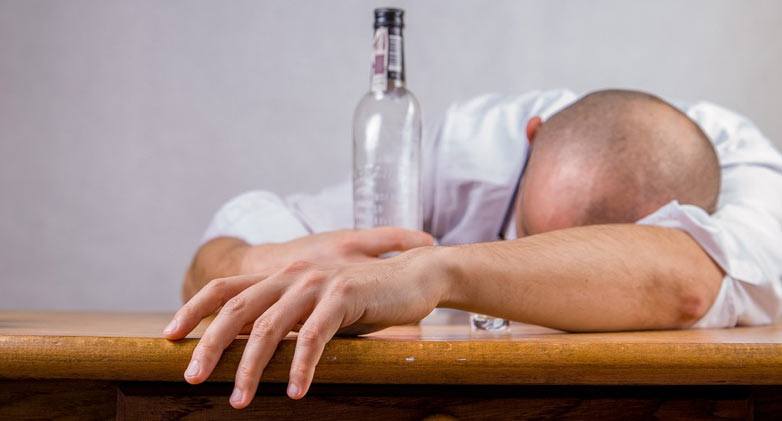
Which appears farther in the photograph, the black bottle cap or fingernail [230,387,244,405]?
the black bottle cap

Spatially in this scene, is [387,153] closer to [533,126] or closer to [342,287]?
[533,126]

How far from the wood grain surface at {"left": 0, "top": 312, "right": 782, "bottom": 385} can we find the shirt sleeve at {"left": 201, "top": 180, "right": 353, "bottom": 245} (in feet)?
2.58

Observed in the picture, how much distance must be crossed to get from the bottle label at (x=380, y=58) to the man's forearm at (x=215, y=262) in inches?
12.9

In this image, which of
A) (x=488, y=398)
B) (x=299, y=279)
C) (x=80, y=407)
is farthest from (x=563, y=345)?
(x=80, y=407)

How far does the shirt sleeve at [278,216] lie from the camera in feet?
4.55

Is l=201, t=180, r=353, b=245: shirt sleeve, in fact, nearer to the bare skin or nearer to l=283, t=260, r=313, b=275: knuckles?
the bare skin

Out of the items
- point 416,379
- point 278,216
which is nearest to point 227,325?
point 416,379

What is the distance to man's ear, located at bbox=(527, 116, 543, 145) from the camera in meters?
1.24

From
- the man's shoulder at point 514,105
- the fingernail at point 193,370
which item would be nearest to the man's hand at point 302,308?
the fingernail at point 193,370

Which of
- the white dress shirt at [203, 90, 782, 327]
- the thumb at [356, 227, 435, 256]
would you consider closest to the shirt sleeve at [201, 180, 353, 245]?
the white dress shirt at [203, 90, 782, 327]

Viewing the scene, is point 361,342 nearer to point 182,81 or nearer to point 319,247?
point 319,247

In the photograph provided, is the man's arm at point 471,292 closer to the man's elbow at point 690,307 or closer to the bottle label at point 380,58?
the man's elbow at point 690,307

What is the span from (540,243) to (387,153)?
1.03 feet

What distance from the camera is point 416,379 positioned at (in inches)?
23.2
